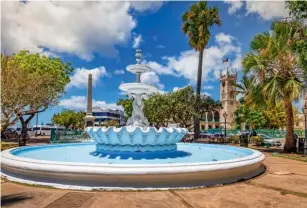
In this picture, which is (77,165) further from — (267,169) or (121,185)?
(267,169)

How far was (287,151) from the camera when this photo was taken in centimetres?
1762

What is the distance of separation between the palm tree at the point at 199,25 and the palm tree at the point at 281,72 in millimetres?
12751

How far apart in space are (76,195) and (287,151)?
1537cm

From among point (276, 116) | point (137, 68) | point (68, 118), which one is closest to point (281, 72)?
point (137, 68)

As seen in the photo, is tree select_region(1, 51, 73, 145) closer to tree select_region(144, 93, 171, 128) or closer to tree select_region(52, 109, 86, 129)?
tree select_region(144, 93, 171, 128)

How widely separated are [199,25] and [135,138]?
78.0 feet

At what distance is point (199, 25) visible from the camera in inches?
1221

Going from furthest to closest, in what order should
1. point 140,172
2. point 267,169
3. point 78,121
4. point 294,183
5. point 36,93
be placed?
point 78,121 → point 36,93 → point 267,169 → point 294,183 → point 140,172

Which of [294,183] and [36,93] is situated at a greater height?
[36,93]

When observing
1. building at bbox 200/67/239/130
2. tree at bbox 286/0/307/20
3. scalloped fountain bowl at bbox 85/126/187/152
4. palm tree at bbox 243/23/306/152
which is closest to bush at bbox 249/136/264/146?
palm tree at bbox 243/23/306/152

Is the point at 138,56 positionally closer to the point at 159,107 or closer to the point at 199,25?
the point at 199,25

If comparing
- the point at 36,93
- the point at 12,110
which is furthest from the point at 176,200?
the point at 36,93

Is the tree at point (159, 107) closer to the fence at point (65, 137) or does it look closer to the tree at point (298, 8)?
the fence at point (65, 137)

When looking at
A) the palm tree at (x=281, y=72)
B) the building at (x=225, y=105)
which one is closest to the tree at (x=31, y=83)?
the palm tree at (x=281, y=72)
